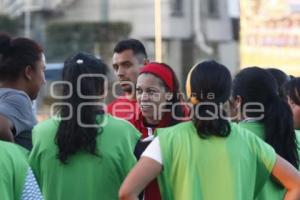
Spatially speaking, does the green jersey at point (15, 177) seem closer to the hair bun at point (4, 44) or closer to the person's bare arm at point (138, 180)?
the person's bare arm at point (138, 180)

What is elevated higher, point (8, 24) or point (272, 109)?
point (8, 24)

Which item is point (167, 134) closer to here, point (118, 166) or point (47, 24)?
point (118, 166)

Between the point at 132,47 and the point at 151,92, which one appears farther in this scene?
the point at 132,47

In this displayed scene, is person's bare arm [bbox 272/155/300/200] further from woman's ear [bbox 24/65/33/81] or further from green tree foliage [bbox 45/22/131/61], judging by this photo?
green tree foliage [bbox 45/22/131/61]

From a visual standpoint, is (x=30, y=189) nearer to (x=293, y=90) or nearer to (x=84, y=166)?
(x=84, y=166)

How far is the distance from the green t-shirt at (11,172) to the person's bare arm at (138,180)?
40 cm

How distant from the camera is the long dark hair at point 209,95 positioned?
304cm

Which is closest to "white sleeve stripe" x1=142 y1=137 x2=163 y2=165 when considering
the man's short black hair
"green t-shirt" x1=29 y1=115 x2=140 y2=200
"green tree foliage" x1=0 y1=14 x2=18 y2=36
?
"green t-shirt" x1=29 y1=115 x2=140 y2=200

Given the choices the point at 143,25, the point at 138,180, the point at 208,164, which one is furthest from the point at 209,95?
the point at 143,25

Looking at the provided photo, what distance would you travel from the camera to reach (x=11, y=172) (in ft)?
9.43

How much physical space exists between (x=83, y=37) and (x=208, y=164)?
2688 cm

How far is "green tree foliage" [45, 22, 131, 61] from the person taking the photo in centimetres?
2914

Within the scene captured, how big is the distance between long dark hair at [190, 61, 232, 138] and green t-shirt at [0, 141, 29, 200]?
2.36ft

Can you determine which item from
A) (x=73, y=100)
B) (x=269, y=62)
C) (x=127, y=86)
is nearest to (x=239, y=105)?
(x=73, y=100)
